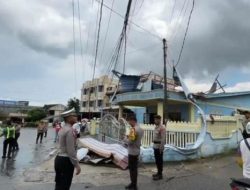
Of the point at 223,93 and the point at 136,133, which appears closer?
the point at 136,133

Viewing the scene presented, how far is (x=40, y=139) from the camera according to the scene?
2786 cm

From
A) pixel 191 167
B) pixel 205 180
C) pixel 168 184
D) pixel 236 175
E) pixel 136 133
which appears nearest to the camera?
pixel 136 133

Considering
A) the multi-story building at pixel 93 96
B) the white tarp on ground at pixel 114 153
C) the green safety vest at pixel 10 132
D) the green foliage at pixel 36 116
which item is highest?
the multi-story building at pixel 93 96

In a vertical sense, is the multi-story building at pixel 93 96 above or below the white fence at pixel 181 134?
above

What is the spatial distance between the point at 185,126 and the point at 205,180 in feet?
13.6

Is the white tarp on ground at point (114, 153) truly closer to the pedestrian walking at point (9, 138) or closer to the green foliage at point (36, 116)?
the pedestrian walking at point (9, 138)

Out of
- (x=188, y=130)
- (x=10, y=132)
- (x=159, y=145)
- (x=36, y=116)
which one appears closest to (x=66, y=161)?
(x=159, y=145)

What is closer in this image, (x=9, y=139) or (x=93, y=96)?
(x=9, y=139)

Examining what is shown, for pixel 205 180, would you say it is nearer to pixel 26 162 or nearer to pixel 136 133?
pixel 136 133

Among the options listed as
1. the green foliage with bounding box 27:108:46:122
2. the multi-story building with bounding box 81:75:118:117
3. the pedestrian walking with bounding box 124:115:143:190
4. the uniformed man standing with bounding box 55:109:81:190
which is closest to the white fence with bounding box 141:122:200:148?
the pedestrian walking with bounding box 124:115:143:190


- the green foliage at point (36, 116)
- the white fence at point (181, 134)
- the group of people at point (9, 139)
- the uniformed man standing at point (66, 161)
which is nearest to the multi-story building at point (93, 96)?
the green foliage at point (36, 116)

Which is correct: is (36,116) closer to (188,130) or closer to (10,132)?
(10,132)

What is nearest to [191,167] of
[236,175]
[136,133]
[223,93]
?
[236,175]

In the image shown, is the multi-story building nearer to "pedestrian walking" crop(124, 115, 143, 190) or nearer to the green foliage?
the green foliage
